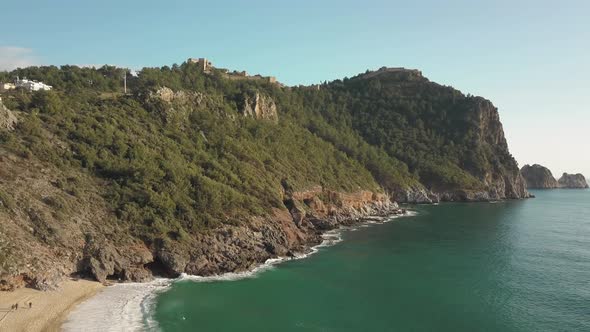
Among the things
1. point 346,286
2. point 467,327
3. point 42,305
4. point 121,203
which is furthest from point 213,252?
point 467,327

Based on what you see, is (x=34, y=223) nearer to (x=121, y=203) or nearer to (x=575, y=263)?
(x=121, y=203)

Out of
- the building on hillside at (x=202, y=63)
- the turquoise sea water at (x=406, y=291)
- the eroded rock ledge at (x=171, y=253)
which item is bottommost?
the turquoise sea water at (x=406, y=291)

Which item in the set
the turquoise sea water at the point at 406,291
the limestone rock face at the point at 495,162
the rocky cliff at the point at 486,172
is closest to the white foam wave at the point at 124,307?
the turquoise sea water at the point at 406,291

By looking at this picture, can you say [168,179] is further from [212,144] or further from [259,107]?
[259,107]

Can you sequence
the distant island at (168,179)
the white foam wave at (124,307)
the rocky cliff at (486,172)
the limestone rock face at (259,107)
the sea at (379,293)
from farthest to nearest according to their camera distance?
the rocky cliff at (486,172)
the limestone rock face at (259,107)
the distant island at (168,179)
the sea at (379,293)
the white foam wave at (124,307)

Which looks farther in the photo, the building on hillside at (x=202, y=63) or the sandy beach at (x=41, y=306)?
the building on hillside at (x=202, y=63)

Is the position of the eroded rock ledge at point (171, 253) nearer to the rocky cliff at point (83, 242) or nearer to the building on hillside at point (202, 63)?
the rocky cliff at point (83, 242)

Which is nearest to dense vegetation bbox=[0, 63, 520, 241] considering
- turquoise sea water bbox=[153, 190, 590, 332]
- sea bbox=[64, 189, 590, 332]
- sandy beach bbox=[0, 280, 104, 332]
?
sandy beach bbox=[0, 280, 104, 332]

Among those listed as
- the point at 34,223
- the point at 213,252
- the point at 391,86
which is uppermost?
the point at 391,86
